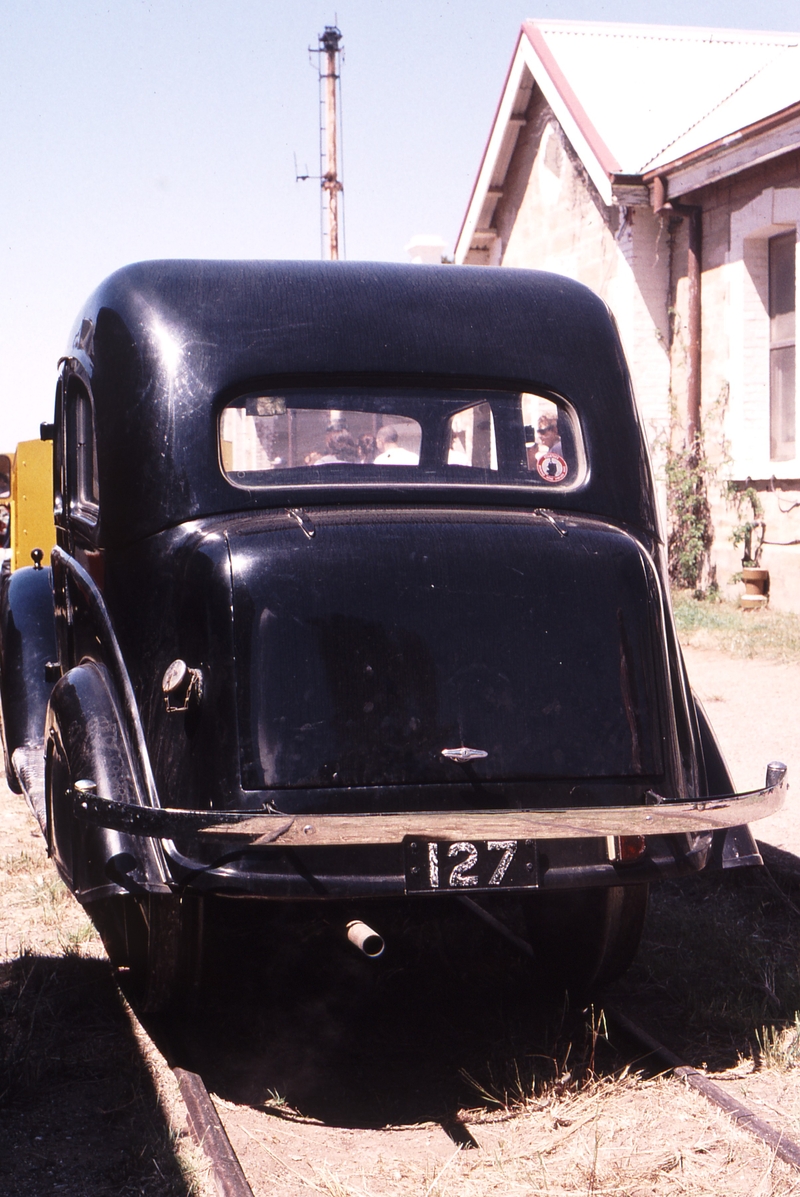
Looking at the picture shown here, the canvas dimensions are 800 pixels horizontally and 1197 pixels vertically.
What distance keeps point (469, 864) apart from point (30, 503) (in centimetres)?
628

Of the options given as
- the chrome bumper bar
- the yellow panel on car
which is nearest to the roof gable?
the yellow panel on car

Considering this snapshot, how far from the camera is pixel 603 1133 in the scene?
3215mm

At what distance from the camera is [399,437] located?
3.95 metres

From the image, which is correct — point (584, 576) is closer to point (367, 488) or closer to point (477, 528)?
point (477, 528)

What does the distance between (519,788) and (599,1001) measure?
1166 millimetres

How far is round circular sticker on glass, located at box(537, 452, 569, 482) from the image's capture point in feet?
12.9

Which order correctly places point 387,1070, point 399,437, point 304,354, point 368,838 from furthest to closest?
point 399,437 < point 304,354 < point 387,1070 < point 368,838

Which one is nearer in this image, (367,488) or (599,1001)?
(367,488)

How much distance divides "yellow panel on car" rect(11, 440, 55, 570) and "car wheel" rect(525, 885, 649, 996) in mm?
5309

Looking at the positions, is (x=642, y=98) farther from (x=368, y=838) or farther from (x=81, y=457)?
(x=368, y=838)

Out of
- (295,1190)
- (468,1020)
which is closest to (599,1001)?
(468,1020)

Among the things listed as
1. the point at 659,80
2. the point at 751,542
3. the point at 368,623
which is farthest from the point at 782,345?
the point at 368,623

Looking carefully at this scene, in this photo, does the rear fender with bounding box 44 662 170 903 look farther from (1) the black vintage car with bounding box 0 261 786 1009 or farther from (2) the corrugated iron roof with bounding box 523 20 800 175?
(2) the corrugated iron roof with bounding box 523 20 800 175

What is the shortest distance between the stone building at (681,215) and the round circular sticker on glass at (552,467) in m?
7.97
